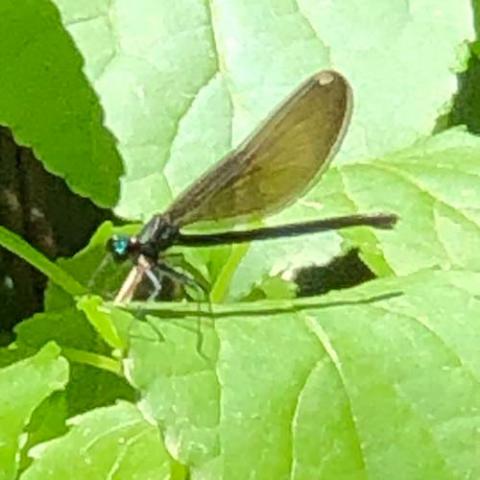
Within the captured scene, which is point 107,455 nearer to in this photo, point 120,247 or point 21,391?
point 21,391

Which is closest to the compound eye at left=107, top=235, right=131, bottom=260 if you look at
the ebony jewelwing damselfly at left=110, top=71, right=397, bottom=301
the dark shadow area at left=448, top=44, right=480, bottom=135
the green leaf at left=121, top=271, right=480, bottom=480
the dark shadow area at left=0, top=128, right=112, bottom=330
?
the ebony jewelwing damselfly at left=110, top=71, right=397, bottom=301

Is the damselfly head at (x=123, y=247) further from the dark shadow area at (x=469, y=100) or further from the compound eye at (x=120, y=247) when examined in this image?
the dark shadow area at (x=469, y=100)

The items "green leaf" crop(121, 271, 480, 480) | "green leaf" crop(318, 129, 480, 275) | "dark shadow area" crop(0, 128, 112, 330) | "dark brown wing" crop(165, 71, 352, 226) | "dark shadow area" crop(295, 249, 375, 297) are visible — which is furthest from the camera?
"dark shadow area" crop(0, 128, 112, 330)

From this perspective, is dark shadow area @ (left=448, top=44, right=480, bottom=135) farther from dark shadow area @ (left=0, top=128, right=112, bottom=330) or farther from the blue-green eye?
the blue-green eye

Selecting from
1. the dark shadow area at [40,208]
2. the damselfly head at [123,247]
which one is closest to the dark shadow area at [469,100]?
the dark shadow area at [40,208]

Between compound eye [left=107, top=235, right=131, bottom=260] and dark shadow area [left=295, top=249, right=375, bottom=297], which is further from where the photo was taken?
dark shadow area [left=295, top=249, right=375, bottom=297]
